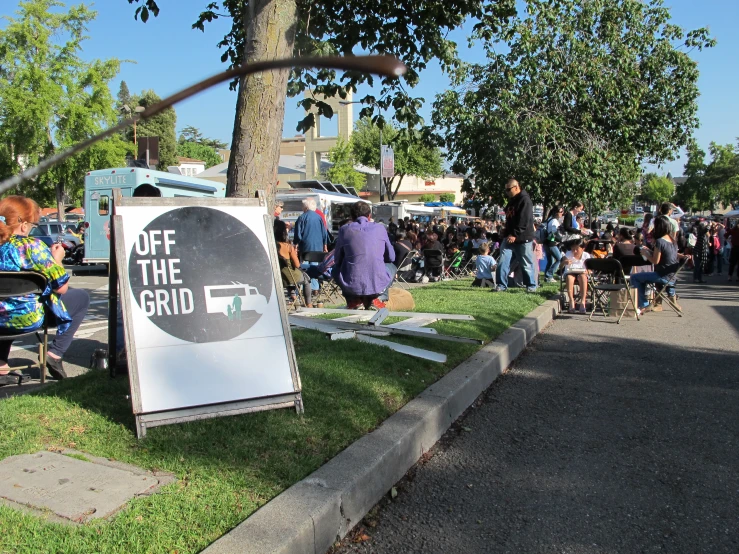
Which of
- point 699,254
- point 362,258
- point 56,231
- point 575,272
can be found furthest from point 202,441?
point 56,231

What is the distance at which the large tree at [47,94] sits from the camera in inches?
1180

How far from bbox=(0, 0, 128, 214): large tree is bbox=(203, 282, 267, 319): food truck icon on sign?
94.3 ft

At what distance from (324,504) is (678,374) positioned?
4774mm

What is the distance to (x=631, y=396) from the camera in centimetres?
552

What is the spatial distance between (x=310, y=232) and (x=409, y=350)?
6.21m

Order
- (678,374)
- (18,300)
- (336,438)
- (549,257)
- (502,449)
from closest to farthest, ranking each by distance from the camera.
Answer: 1. (336,438)
2. (502,449)
3. (18,300)
4. (678,374)
5. (549,257)

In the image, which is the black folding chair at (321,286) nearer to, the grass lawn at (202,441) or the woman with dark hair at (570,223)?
the woman with dark hair at (570,223)

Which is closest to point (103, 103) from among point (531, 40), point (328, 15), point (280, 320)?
point (531, 40)

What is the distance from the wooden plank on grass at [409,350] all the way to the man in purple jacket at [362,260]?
1.55m

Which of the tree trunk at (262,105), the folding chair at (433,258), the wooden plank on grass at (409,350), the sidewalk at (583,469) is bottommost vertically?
the sidewalk at (583,469)

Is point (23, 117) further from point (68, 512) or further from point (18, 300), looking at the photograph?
point (68, 512)

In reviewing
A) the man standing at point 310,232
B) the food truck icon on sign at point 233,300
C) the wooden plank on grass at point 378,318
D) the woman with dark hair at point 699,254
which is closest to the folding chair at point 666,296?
the man standing at point 310,232

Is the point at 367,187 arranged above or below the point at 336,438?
above

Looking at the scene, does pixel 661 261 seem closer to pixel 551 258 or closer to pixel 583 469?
pixel 551 258
